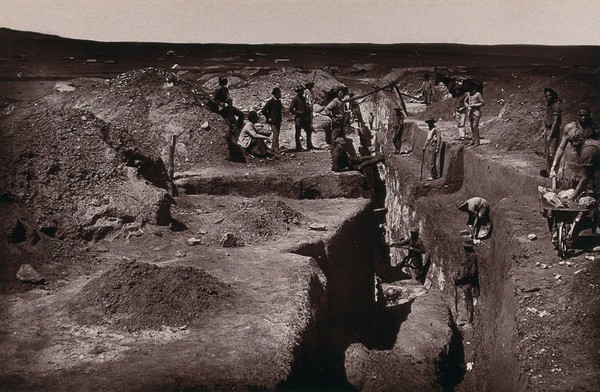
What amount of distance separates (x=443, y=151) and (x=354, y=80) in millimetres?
16834

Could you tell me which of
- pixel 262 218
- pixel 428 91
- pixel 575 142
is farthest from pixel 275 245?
pixel 428 91

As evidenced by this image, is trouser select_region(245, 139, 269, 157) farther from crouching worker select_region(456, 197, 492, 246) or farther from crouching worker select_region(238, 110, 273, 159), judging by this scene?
crouching worker select_region(456, 197, 492, 246)

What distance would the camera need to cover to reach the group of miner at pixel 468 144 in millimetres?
8969

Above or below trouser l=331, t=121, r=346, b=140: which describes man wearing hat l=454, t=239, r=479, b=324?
below

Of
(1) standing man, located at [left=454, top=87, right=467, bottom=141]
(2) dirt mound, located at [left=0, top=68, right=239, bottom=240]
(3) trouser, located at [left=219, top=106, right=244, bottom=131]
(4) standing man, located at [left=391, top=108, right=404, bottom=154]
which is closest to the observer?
(2) dirt mound, located at [left=0, top=68, right=239, bottom=240]

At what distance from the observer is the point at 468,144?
53.7 ft

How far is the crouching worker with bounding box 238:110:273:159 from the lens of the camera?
52.6 feet

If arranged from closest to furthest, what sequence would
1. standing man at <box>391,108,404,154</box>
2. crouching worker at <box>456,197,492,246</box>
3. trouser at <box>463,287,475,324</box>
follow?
trouser at <box>463,287,475,324</box> → crouching worker at <box>456,197,492,246</box> → standing man at <box>391,108,404,154</box>

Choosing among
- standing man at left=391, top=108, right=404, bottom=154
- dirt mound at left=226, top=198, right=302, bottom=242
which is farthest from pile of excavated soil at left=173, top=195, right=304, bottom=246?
standing man at left=391, top=108, right=404, bottom=154

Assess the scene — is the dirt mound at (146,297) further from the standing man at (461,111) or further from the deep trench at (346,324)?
the standing man at (461,111)

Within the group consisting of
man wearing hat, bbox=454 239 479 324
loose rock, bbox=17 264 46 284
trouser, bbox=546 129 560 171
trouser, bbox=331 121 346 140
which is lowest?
man wearing hat, bbox=454 239 479 324

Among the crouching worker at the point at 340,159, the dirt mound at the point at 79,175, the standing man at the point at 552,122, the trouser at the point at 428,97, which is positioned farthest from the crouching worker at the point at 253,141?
the trouser at the point at 428,97

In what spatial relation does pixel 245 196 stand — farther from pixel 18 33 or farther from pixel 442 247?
pixel 18 33

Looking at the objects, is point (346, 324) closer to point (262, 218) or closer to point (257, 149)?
point (262, 218)
